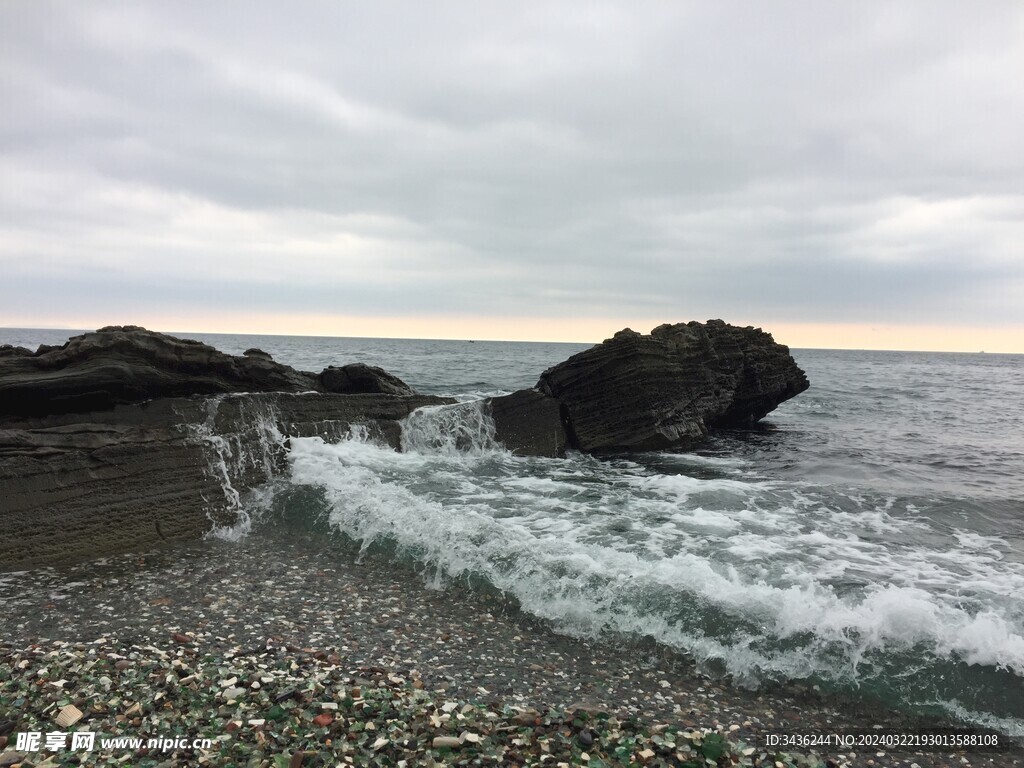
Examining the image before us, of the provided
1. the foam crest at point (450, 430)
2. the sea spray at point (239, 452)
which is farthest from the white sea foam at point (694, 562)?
the foam crest at point (450, 430)

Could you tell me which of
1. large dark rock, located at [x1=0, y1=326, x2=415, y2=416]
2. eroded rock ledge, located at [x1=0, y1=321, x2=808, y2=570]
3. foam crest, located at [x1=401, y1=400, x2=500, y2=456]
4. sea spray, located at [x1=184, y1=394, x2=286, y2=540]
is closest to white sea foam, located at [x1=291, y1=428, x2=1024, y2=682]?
sea spray, located at [x1=184, y1=394, x2=286, y2=540]

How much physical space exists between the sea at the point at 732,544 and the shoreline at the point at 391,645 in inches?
14.9

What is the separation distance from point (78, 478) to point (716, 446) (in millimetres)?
17703

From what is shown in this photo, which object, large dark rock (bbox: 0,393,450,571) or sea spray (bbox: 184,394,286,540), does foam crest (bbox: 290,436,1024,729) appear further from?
large dark rock (bbox: 0,393,450,571)

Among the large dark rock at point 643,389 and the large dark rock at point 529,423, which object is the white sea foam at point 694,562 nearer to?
the large dark rock at point 529,423

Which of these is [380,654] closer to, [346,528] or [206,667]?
[206,667]

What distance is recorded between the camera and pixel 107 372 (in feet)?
34.6

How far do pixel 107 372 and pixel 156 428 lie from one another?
1376 millimetres

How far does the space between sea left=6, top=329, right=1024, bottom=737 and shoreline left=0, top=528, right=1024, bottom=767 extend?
0.38 meters

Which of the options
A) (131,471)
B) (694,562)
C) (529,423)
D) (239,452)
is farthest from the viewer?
(529,423)

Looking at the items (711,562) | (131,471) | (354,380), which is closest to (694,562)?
(711,562)

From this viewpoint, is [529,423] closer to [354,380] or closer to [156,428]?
[354,380]

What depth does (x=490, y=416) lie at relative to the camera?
16969mm

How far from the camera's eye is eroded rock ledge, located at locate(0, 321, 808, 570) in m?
8.68
